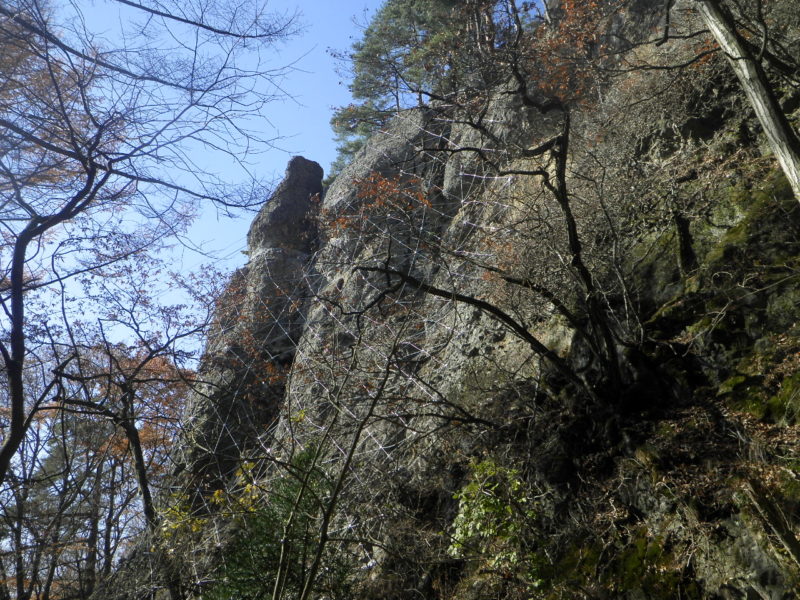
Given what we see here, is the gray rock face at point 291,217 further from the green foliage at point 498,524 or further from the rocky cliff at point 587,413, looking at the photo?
the green foliage at point 498,524

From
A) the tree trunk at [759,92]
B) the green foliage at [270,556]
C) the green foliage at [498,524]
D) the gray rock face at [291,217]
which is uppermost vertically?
the gray rock face at [291,217]

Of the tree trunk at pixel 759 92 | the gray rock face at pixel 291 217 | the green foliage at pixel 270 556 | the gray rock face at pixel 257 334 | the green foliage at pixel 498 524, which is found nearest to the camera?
the tree trunk at pixel 759 92

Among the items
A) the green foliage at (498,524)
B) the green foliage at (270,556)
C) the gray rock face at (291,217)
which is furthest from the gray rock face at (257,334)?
the green foliage at (498,524)

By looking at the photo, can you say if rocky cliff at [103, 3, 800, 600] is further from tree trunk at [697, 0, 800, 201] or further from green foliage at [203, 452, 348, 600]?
tree trunk at [697, 0, 800, 201]

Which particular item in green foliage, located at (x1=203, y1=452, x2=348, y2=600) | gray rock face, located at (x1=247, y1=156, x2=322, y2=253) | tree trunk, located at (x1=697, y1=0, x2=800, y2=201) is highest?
gray rock face, located at (x1=247, y1=156, x2=322, y2=253)

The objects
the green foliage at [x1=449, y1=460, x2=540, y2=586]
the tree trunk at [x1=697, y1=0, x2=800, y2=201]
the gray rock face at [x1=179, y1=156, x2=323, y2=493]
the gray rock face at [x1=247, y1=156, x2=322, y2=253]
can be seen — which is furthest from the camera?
the gray rock face at [x1=247, y1=156, x2=322, y2=253]

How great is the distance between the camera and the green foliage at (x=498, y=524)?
17.3 feet

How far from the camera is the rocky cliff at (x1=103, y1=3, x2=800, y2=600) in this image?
445 centimetres

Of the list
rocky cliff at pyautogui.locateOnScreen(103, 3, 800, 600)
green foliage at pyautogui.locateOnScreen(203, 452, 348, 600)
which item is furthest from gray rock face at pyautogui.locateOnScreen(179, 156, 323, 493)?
green foliage at pyautogui.locateOnScreen(203, 452, 348, 600)

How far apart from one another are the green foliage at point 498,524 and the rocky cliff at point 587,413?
22mm

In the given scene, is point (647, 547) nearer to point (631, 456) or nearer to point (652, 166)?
point (631, 456)

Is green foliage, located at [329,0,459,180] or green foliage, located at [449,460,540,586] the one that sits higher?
green foliage, located at [329,0,459,180]

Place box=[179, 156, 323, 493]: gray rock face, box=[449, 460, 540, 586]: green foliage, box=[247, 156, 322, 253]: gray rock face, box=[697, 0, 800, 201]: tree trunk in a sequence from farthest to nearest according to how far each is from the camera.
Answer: box=[247, 156, 322, 253]: gray rock face → box=[179, 156, 323, 493]: gray rock face → box=[449, 460, 540, 586]: green foliage → box=[697, 0, 800, 201]: tree trunk

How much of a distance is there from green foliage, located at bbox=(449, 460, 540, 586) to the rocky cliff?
0.07ft
